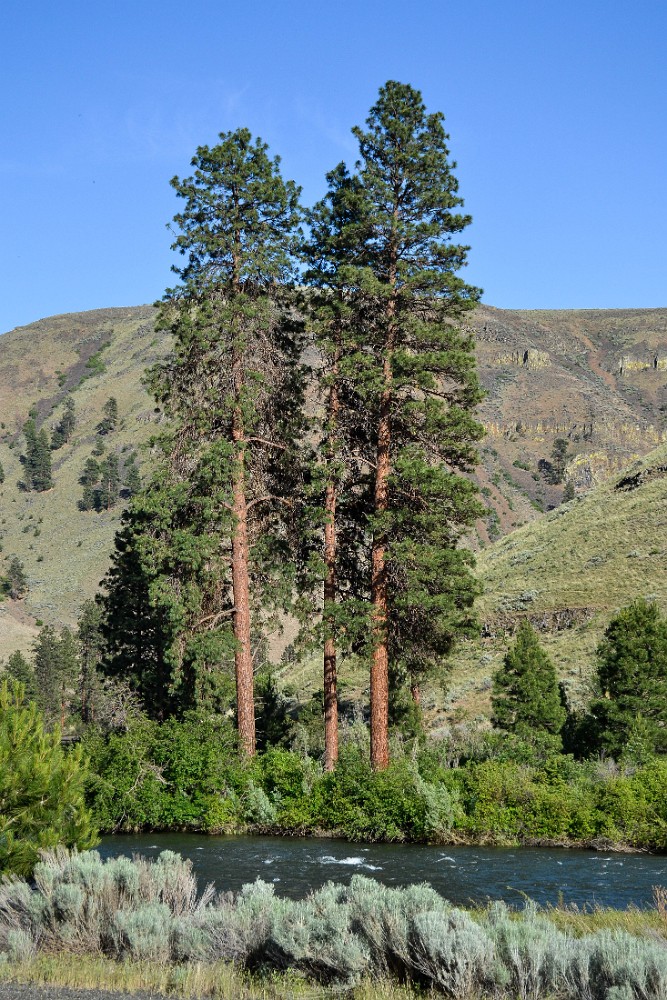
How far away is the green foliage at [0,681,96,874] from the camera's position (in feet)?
43.0

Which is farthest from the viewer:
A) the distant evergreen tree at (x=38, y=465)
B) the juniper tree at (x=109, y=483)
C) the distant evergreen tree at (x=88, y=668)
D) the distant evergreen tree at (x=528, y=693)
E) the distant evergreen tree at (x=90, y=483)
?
the distant evergreen tree at (x=38, y=465)

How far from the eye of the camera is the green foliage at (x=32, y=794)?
13.1 m

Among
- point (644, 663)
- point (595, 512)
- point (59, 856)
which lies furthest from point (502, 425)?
point (59, 856)

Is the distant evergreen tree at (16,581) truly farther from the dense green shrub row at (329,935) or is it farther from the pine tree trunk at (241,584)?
the dense green shrub row at (329,935)

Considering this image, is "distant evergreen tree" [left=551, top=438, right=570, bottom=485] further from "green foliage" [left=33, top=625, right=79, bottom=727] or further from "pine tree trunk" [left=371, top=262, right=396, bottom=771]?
"pine tree trunk" [left=371, top=262, right=396, bottom=771]

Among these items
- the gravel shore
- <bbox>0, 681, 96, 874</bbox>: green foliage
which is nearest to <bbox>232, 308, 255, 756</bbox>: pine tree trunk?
<bbox>0, 681, 96, 874</bbox>: green foliage

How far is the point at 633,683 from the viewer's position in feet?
103

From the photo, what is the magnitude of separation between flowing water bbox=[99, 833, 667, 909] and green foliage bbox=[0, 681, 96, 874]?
145cm

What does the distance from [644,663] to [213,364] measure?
1689cm

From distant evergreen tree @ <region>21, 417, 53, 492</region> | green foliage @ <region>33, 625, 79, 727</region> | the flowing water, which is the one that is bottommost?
green foliage @ <region>33, 625, 79, 727</region>

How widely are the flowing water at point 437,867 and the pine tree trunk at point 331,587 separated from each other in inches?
141

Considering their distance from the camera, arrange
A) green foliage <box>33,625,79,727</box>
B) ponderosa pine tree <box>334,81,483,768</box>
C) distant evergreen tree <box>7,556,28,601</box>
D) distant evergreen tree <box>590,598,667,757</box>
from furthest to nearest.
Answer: distant evergreen tree <box>7,556,28,601</box> → green foliage <box>33,625,79,727</box> → distant evergreen tree <box>590,598,667,757</box> → ponderosa pine tree <box>334,81,483,768</box>

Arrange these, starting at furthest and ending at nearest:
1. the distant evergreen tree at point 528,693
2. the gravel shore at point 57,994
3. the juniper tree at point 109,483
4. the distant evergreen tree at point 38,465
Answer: the distant evergreen tree at point 38,465
the juniper tree at point 109,483
the distant evergreen tree at point 528,693
the gravel shore at point 57,994

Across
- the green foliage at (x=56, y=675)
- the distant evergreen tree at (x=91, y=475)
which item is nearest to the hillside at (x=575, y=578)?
the green foliage at (x=56, y=675)
